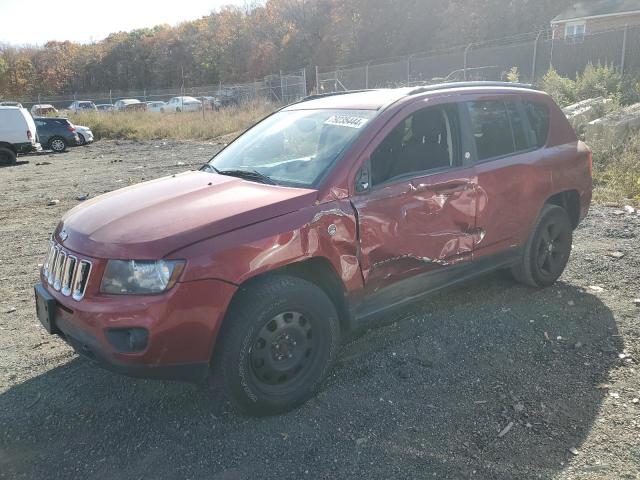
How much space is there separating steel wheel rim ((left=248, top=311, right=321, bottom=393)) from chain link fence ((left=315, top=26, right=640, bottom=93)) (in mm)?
13519

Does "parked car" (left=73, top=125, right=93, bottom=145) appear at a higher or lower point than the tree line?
lower

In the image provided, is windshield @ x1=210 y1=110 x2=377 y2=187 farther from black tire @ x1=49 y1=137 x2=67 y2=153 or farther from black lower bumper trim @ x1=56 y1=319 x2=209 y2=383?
black tire @ x1=49 y1=137 x2=67 y2=153

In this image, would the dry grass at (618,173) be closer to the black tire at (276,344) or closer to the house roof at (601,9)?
the black tire at (276,344)

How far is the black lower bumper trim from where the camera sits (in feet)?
9.27

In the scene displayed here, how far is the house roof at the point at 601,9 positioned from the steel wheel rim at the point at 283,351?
33.7 metres

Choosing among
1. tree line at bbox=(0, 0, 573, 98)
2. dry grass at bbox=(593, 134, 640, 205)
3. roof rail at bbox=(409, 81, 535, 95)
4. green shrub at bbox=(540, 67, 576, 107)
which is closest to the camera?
roof rail at bbox=(409, 81, 535, 95)

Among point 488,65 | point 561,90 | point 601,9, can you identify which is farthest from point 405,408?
point 601,9

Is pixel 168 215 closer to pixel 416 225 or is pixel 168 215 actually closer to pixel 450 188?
pixel 416 225

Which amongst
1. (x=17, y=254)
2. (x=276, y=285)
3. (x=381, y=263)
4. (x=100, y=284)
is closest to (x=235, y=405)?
(x=276, y=285)

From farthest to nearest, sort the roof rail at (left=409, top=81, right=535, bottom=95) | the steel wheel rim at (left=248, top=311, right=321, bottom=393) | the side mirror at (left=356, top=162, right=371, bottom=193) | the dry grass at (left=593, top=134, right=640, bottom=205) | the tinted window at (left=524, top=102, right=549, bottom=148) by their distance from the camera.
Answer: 1. the dry grass at (left=593, top=134, right=640, bottom=205)
2. the tinted window at (left=524, top=102, right=549, bottom=148)
3. the roof rail at (left=409, top=81, right=535, bottom=95)
4. the side mirror at (left=356, top=162, right=371, bottom=193)
5. the steel wheel rim at (left=248, top=311, right=321, bottom=393)

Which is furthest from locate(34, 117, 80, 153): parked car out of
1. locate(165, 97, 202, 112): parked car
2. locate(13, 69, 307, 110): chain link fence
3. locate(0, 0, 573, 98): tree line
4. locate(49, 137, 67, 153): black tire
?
locate(0, 0, 573, 98): tree line

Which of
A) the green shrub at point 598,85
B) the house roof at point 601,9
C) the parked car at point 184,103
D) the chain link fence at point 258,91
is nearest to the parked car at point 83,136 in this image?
the chain link fence at point 258,91

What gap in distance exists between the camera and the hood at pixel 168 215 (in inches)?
113

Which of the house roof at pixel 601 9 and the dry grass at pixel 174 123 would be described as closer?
the dry grass at pixel 174 123
